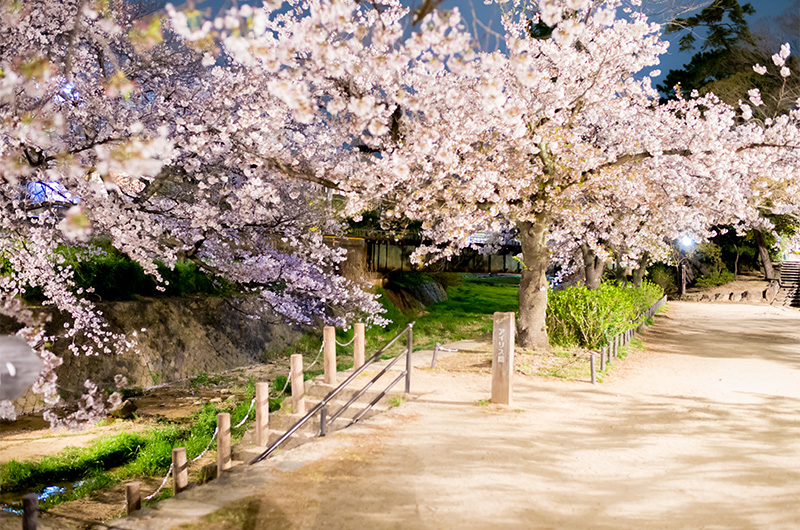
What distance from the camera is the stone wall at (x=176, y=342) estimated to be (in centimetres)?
1284

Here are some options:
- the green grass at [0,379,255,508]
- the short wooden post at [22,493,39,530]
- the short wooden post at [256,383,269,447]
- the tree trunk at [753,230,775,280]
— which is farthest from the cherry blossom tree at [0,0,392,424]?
the tree trunk at [753,230,775,280]

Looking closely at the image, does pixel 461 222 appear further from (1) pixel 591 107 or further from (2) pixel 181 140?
(2) pixel 181 140

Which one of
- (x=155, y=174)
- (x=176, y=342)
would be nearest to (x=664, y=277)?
(x=176, y=342)

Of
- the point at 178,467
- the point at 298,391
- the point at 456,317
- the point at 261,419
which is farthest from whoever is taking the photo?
the point at 456,317

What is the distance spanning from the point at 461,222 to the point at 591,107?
4294mm

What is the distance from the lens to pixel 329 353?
9.84m

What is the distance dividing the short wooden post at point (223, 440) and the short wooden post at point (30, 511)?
265 cm

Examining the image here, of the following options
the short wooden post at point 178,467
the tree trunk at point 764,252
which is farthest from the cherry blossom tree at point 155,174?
the tree trunk at point 764,252

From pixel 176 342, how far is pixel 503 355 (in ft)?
31.4

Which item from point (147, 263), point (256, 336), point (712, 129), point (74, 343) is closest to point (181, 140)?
point (147, 263)

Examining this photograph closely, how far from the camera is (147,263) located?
439 inches

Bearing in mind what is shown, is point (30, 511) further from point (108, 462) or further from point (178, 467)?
point (108, 462)

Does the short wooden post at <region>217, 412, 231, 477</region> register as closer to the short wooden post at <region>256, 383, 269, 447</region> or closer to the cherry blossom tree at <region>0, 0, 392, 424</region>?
the short wooden post at <region>256, 383, 269, 447</region>

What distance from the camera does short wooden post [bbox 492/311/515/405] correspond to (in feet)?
29.3
